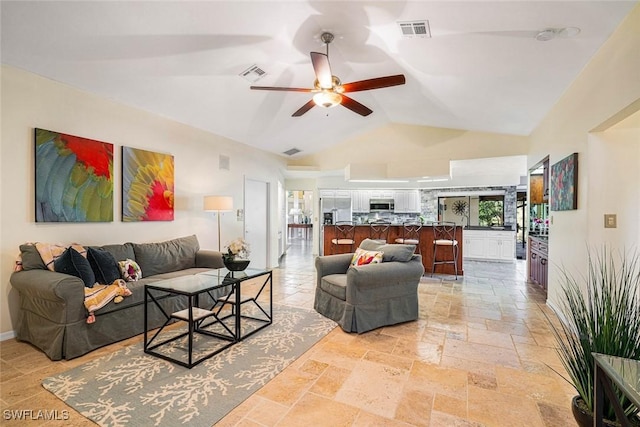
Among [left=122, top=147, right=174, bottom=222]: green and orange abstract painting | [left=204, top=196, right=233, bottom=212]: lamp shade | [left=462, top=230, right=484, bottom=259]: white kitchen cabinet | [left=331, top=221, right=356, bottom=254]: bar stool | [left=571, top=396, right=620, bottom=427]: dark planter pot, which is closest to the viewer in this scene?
[left=571, top=396, right=620, bottom=427]: dark planter pot

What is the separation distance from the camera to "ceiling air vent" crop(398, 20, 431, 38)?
273cm

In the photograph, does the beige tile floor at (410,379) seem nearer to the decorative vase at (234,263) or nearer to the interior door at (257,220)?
the decorative vase at (234,263)

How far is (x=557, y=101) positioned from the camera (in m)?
3.95

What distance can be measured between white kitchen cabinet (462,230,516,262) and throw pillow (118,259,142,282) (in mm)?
7780

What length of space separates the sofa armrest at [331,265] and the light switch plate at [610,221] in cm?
268

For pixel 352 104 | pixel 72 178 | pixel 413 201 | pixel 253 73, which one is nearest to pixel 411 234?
pixel 413 201

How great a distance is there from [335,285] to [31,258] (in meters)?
3.11

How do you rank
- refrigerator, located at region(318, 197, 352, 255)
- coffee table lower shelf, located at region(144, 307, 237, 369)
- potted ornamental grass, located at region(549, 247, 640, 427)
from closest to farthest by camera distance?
potted ornamental grass, located at region(549, 247, 640, 427) < coffee table lower shelf, located at region(144, 307, 237, 369) < refrigerator, located at region(318, 197, 352, 255)

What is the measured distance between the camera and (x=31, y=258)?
294cm

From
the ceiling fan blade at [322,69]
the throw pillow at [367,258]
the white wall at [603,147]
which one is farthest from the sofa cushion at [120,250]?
the white wall at [603,147]

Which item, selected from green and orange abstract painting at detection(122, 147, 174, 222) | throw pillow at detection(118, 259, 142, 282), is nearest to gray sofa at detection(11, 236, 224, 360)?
throw pillow at detection(118, 259, 142, 282)

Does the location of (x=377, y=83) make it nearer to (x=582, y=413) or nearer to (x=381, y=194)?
(x=582, y=413)

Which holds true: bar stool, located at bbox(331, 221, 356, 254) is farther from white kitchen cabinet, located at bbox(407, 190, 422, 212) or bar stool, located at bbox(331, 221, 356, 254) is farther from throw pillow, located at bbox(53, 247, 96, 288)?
throw pillow, located at bbox(53, 247, 96, 288)

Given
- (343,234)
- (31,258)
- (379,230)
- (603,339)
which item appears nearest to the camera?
(603,339)
